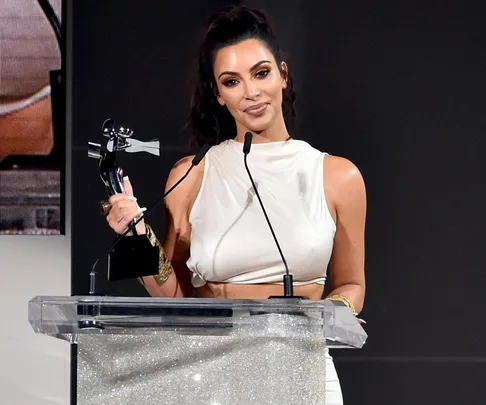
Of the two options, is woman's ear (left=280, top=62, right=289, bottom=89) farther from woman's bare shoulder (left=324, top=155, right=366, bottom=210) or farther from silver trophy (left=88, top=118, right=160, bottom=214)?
silver trophy (left=88, top=118, right=160, bottom=214)

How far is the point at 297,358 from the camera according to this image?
144 cm

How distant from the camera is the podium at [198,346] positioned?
4.73 feet

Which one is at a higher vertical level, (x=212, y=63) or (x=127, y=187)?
(x=212, y=63)

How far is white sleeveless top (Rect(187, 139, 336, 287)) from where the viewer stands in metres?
2.42

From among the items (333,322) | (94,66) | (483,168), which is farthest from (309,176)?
(333,322)

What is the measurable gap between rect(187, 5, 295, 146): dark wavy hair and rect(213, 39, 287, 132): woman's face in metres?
0.03

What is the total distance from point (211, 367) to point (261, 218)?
42.9 inches

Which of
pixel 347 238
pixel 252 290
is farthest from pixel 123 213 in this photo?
pixel 347 238

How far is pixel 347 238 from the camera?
99.9 inches

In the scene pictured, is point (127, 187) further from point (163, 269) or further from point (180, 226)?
point (180, 226)

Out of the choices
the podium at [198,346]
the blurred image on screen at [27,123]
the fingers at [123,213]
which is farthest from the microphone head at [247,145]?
the blurred image on screen at [27,123]

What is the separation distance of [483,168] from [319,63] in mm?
599

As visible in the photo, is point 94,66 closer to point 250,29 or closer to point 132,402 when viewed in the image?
point 250,29

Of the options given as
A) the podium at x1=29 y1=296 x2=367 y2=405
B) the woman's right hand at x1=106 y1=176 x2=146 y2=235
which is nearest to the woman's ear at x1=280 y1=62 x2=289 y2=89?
the woman's right hand at x1=106 y1=176 x2=146 y2=235
